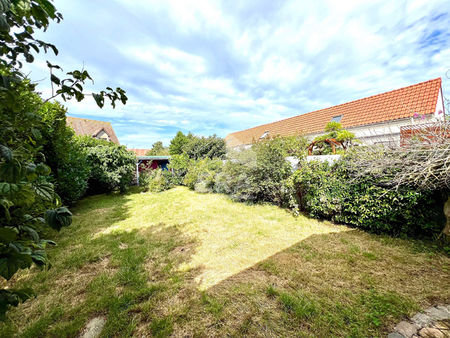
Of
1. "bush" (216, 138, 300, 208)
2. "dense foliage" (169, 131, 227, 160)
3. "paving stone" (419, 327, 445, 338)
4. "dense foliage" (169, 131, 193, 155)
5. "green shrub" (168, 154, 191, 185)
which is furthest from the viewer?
"dense foliage" (169, 131, 193, 155)

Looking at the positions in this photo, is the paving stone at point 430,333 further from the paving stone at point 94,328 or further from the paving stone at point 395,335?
the paving stone at point 94,328

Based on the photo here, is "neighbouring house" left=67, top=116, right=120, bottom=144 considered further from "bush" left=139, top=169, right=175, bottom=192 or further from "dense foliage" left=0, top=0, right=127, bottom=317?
"dense foliage" left=0, top=0, right=127, bottom=317

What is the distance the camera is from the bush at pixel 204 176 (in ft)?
31.8

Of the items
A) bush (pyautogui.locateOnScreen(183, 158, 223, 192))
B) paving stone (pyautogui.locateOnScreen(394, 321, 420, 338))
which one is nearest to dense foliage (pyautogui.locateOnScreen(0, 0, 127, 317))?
paving stone (pyautogui.locateOnScreen(394, 321, 420, 338))

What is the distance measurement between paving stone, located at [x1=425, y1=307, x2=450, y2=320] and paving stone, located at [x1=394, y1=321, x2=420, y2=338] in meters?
0.34

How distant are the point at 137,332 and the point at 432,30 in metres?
11.6

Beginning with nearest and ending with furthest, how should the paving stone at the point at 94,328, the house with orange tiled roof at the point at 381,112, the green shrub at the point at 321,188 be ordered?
the paving stone at the point at 94,328
the green shrub at the point at 321,188
the house with orange tiled roof at the point at 381,112

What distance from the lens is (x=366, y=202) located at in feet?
13.7

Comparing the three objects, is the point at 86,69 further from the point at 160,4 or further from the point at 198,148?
the point at 198,148

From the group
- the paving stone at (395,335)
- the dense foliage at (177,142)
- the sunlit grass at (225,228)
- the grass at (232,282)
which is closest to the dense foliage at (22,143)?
the grass at (232,282)

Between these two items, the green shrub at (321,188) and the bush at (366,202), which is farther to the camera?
the green shrub at (321,188)

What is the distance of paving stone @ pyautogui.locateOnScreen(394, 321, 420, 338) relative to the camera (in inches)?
75.1

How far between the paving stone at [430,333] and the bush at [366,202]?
254 cm

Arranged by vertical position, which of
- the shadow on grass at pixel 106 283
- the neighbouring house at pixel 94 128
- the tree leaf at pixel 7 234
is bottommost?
the shadow on grass at pixel 106 283
